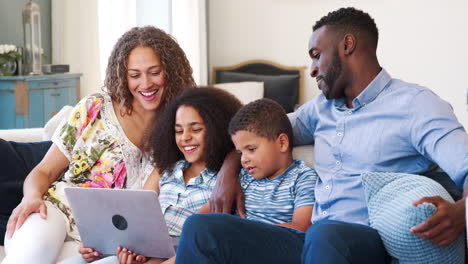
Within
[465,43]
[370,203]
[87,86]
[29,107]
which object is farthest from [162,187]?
[465,43]

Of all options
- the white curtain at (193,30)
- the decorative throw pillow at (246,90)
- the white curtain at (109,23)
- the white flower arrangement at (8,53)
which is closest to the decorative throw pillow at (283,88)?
the decorative throw pillow at (246,90)

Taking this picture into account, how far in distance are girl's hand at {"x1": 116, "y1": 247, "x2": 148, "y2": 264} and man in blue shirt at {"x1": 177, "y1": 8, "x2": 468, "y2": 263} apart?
1.05ft

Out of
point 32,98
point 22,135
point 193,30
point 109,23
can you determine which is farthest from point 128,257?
point 193,30

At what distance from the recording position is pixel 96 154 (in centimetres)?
229

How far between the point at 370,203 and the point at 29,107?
3.09m

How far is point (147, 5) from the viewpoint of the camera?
5.39 metres

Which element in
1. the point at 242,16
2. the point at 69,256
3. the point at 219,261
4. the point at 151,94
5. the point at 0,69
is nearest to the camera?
the point at 219,261

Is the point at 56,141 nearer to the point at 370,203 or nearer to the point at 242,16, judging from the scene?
the point at 370,203

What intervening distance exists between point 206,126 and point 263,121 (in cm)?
22

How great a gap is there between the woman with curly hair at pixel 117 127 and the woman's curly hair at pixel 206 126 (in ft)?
0.31

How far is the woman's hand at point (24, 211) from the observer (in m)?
2.08

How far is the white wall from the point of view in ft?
18.7

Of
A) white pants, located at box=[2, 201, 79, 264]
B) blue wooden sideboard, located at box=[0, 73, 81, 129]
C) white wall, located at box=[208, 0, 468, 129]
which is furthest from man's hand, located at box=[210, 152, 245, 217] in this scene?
A: white wall, located at box=[208, 0, 468, 129]

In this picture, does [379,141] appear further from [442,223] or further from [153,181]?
[153,181]
